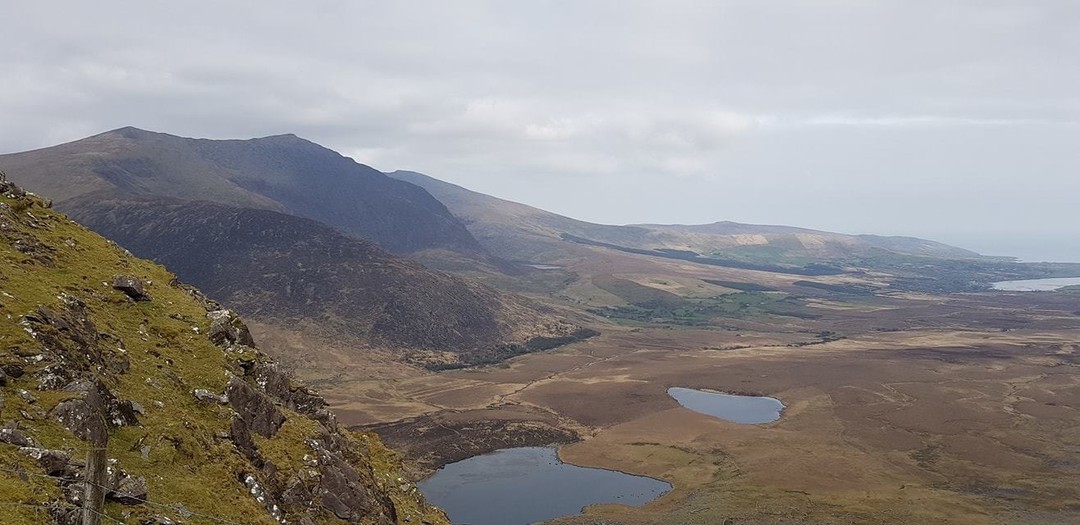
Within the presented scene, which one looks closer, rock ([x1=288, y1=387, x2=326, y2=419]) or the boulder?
the boulder

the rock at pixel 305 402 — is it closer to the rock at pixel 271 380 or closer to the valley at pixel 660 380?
the rock at pixel 271 380

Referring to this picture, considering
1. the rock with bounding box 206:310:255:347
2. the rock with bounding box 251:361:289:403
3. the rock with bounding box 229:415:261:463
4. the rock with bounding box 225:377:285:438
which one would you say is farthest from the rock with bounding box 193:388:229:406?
the rock with bounding box 206:310:255:347

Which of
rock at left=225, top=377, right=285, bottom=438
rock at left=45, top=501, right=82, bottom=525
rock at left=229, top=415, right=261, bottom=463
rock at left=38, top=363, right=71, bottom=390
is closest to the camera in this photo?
rock at left=45, top=501, right=82, bottom=525

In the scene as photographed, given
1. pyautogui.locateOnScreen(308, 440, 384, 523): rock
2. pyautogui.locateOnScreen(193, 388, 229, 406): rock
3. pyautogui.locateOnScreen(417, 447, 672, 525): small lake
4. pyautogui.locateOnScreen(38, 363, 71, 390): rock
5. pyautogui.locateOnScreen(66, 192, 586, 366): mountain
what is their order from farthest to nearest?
pyautogui.locateOnScreen(66, 192, 586, 366): mountain
pyautogui.locateOnScreen(417, 447, 672, 525): small lake
pyautogui.locateOnScreen(308, 440, 384, 523): rock
pyautogui.locateOnScreen(193, 388, 229, 406): rock
pyautogui.locateOnScreen(38, 363, 71, 390): rock

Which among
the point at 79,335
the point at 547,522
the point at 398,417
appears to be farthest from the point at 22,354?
the point at 398,417

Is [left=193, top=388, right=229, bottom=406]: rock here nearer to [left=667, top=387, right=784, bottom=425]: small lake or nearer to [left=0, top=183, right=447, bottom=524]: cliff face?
[left=0, top=183, right=447, bottom=524]: cliff face

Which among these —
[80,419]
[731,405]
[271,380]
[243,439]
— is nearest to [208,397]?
[243,439]

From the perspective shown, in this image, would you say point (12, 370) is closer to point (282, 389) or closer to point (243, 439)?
point (243, 439)
